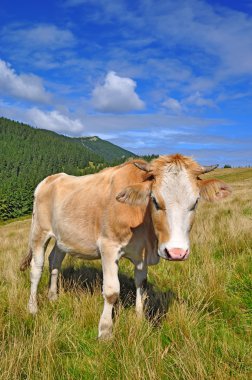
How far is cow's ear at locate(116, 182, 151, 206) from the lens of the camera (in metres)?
4.50

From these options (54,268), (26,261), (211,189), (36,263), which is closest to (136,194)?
(211,189)


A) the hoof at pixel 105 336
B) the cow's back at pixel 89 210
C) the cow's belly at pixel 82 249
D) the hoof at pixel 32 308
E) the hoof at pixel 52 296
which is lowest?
the hoof at pixel 105 336

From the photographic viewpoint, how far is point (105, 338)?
172 inches

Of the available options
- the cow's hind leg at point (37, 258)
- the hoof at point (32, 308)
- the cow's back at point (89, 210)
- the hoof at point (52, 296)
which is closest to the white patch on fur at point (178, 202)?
the cow's back at point (89, 210)

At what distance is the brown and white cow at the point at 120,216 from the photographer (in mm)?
4168

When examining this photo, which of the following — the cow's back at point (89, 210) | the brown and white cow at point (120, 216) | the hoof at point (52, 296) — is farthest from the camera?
the hoof at point (52, 296)

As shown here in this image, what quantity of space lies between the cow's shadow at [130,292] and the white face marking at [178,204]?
1215 millimetres

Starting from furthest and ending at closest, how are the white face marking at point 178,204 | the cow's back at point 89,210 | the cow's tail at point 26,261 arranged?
the cow's tail at point 26,261 → the cow's back at point 89,210 → the white face marking at point 178,204

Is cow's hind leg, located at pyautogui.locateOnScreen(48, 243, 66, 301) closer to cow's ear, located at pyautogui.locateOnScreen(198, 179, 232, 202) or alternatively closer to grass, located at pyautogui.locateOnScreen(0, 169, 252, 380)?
grass, located at pyautogui.locateOnScreen(0, 169, 252, 380)

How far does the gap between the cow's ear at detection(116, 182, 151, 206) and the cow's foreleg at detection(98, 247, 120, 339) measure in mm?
943

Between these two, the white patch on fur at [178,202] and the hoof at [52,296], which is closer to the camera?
the white patch on fur at [178,202]

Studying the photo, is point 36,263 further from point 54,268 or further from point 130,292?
point 130,292

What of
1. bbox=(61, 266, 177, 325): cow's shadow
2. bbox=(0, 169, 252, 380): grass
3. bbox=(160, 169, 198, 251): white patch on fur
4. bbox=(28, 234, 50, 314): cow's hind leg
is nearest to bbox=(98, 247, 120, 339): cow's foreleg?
bbox=(0, 169, 252, 380): grass

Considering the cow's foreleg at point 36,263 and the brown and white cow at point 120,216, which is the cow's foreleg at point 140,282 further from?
the cow's foreleg at point 36,263
